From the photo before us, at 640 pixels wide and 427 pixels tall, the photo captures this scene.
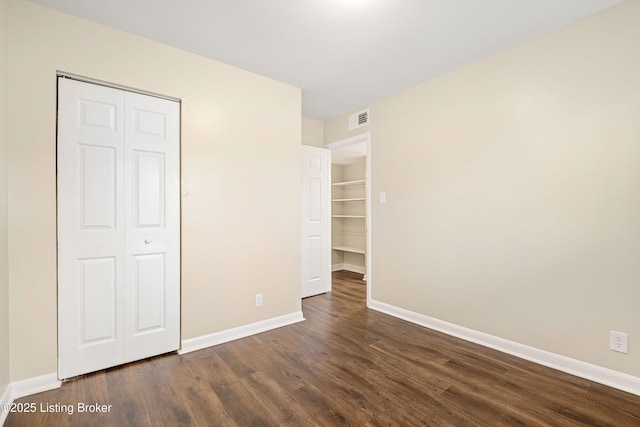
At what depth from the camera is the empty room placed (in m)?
1.82

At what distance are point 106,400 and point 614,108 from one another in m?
3.91

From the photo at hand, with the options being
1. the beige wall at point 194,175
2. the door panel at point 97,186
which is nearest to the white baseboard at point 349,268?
the beige wall at point 194,175

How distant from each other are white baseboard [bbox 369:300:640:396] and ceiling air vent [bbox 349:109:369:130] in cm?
241

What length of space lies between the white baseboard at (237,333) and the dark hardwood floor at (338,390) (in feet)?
0.26

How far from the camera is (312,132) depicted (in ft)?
14.1

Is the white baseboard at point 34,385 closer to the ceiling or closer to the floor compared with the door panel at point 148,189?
closer to the floor

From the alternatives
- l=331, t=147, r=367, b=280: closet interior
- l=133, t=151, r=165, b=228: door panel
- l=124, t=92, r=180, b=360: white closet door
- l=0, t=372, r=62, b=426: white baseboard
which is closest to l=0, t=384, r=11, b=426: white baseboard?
l=0, t=372, r=62, b=426: white baseboard

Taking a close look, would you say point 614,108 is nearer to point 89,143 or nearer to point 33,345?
point 89,143

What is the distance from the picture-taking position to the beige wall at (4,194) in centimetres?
169

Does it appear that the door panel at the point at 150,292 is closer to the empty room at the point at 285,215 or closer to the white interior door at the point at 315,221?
the empty room at the point at 285,215

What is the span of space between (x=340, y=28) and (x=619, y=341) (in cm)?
297

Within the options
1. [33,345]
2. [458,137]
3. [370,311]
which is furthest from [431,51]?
[33,345]

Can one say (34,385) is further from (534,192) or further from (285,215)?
(534,192)

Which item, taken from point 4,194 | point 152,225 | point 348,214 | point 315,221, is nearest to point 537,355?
point 315,221
